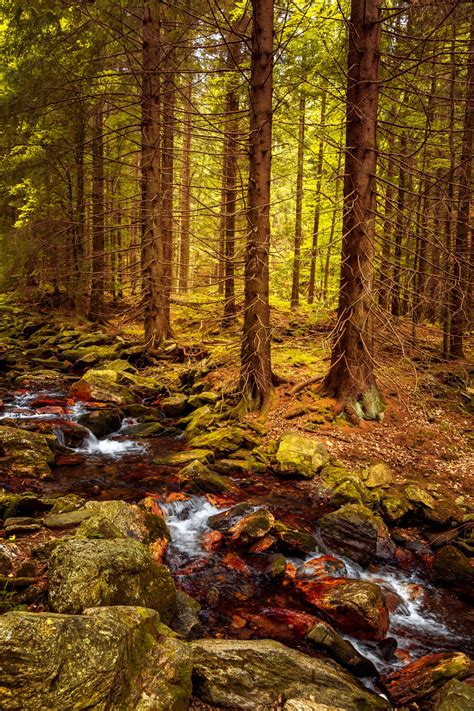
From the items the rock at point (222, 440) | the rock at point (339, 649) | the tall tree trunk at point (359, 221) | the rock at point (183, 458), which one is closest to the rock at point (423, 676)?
the rock at point (339, 649)

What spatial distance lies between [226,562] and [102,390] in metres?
7.06

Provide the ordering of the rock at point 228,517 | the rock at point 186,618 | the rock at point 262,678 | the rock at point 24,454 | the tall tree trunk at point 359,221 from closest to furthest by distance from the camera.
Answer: the rock at point 262,678, the rock at point 186,618, the rock at point 228,517, the rock at point 24,454, the tall tree trunk at point 359,221

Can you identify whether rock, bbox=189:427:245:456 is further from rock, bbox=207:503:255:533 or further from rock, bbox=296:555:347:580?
rock, bbox=296:555:347:580

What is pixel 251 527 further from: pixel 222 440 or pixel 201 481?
pixel 222 440

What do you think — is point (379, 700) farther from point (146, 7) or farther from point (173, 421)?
point (146, 7)

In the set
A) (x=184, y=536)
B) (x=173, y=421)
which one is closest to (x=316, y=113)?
(x=173, y=421)

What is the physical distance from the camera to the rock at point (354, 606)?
15.6ft

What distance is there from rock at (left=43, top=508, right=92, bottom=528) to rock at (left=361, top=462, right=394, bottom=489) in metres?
4.49

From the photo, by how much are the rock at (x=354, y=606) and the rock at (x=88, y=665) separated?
2257 mm

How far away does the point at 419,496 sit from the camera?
696 centimetres

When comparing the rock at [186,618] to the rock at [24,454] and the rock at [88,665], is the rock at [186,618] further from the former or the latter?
the rock at [24,454]

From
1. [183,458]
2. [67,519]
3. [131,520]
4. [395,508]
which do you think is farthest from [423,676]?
[183,458]

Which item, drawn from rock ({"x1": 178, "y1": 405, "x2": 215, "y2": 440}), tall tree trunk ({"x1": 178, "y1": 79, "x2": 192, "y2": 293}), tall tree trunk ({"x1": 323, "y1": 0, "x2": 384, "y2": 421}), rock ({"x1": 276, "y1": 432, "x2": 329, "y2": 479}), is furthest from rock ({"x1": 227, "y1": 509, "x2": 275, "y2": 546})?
tall tree trunk ({"x1": 178, "y1": 79, "x2": 192, "y2": 293})

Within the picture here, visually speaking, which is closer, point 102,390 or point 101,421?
point 101,421
